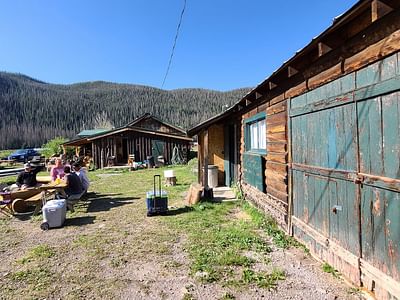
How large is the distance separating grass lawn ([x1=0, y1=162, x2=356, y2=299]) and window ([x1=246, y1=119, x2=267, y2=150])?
1614 mm

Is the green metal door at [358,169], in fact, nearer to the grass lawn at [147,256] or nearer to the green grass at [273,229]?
the green grass at [273,229]

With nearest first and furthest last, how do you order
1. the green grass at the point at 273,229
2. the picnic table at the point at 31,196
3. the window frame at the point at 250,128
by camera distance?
the green grass at the point at 273,229 < the window frame at the point at 250,128 < the picnic table at the point at 31,196

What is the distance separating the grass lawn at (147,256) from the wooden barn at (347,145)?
1.87 feet

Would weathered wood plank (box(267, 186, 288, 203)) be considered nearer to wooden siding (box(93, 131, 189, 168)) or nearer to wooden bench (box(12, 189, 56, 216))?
wooden bench (box(12, 189, 56, 216))

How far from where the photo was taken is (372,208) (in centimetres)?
290

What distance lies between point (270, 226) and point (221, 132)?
21.1 ft

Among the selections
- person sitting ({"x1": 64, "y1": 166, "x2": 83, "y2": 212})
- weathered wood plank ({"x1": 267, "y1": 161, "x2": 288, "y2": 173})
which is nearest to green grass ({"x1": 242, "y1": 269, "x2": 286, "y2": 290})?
weathered wood plank ({"x1": 267, "y1": 161, "x2": 288, "y2": 173})

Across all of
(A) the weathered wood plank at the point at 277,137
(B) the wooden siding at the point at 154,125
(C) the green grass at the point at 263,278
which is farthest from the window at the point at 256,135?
(B) the wooden siding at the point at 154,125

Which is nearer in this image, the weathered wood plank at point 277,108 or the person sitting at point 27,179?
the weathered wood plank at point 277,108

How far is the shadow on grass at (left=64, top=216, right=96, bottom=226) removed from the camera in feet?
21.5

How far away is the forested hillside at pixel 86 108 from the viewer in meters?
70.2

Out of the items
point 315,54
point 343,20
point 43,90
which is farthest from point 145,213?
point 43,90

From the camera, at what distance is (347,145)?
3326 millimetres

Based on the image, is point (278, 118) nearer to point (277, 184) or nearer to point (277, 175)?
point (277, 175)
